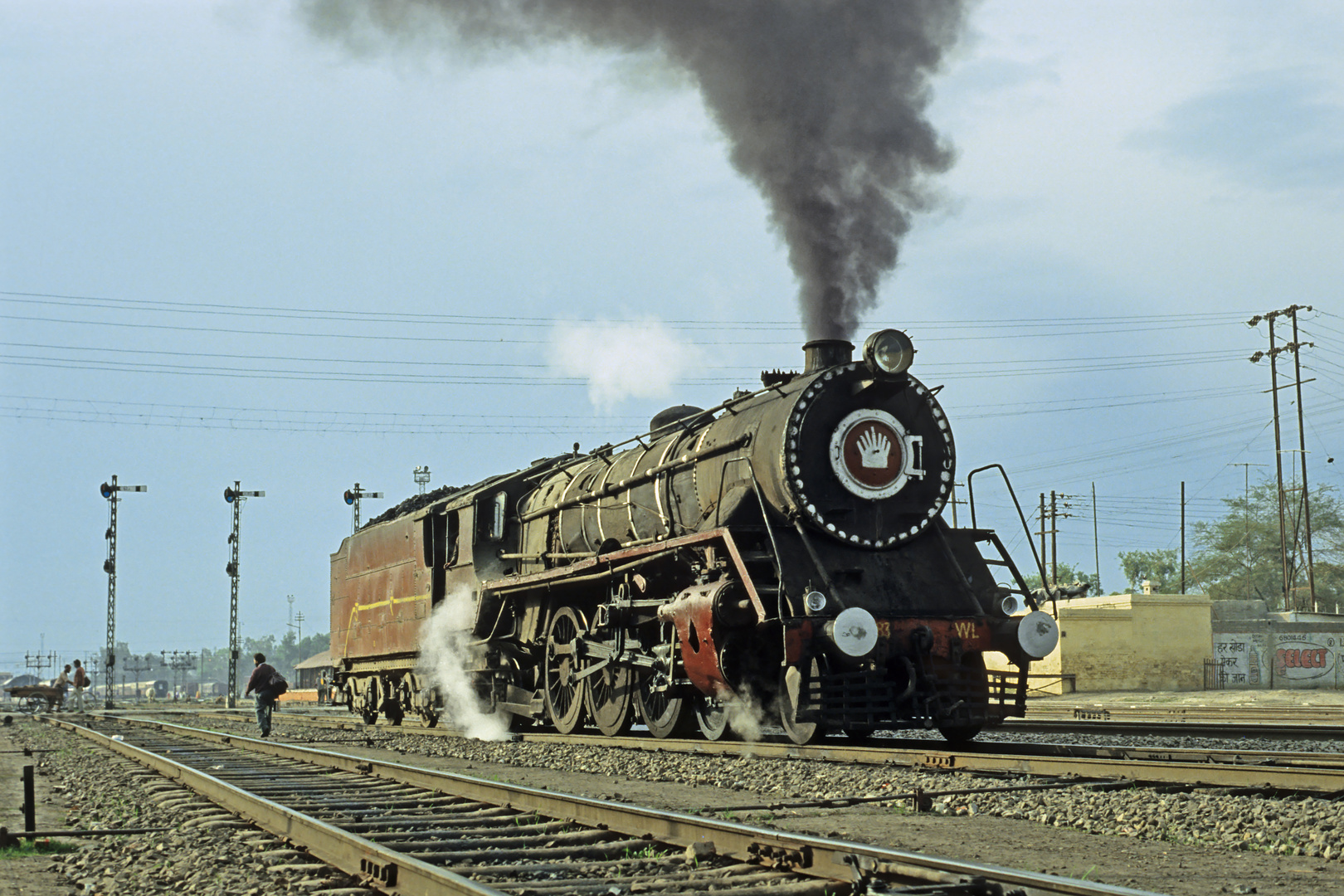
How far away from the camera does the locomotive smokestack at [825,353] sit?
11930 mm

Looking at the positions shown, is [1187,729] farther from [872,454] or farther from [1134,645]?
[1134,645]

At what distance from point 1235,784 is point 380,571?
1468 centimetres

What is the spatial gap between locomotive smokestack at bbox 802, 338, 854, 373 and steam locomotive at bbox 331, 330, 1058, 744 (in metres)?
0.02

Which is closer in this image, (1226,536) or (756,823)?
(756,823)

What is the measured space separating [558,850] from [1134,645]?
30.4 m

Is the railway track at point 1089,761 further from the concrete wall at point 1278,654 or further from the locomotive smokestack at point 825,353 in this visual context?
the concrete wall at point 1278,654

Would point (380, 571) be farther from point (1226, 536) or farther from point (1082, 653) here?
point (1226, 536)

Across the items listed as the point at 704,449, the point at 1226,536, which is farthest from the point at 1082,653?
the point at 1226,536

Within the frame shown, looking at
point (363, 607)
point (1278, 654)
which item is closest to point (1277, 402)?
point (1278, 654)

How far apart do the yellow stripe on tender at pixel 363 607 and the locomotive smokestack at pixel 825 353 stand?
25.6 feet

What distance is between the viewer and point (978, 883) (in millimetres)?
4309

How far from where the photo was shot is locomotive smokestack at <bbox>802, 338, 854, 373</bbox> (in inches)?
470

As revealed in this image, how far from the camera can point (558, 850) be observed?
5.70 meters

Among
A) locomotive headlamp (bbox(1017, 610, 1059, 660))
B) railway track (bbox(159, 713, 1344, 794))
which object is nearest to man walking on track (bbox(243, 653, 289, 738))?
railway track (bbox(159, 713, 1344, 794))
